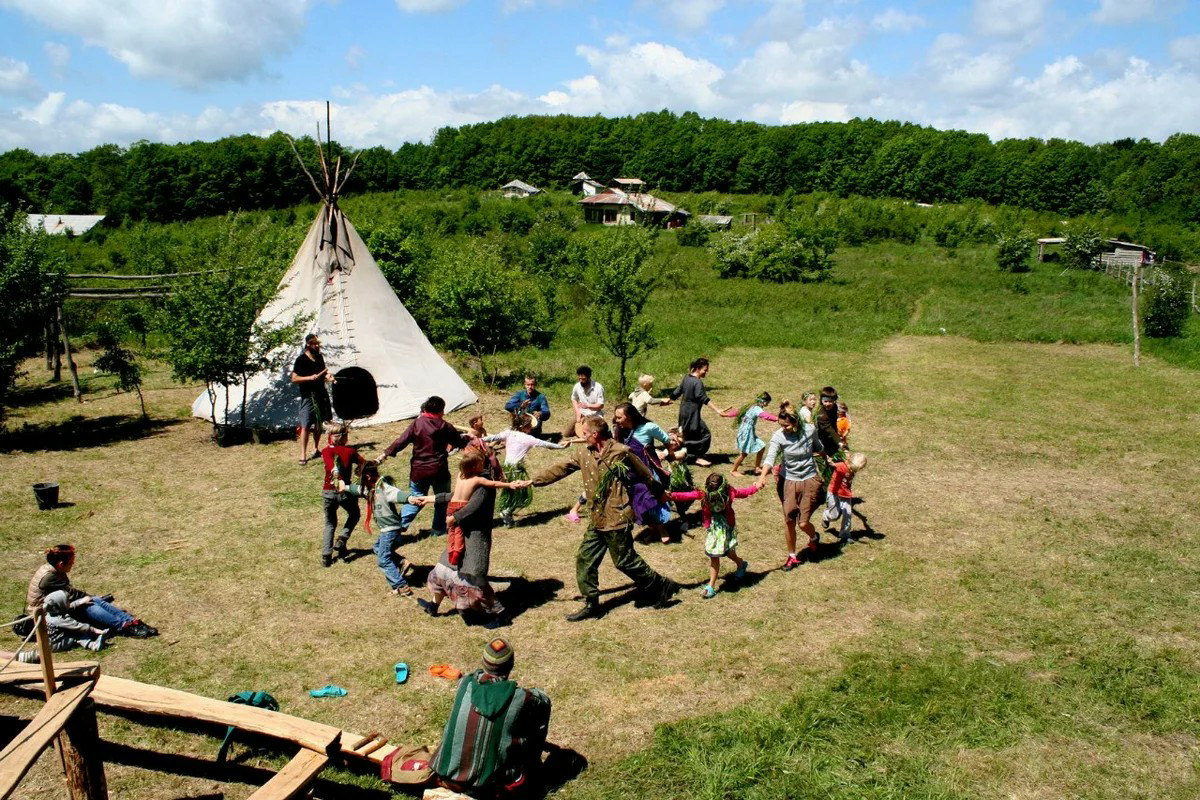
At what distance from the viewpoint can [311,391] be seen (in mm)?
12453

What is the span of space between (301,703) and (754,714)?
3.54 meters

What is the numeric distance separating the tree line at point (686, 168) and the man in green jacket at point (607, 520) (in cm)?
6647

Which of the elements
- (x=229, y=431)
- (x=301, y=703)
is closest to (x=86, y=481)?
(x=229, y=431)

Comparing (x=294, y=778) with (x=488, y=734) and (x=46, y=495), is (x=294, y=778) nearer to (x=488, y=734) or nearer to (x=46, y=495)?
(x=488, y=734)

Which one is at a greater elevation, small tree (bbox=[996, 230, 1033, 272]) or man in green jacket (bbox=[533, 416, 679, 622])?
small tree (bbox=[996, 230, 1033, 272])

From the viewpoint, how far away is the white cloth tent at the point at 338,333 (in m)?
14.1

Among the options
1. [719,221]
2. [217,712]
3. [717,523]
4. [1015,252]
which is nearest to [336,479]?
[217,712]

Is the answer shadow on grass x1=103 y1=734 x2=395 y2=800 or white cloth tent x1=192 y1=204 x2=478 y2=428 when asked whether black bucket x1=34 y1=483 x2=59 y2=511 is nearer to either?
white cloth tent x1=192 y1=204 x2=478 y2=428

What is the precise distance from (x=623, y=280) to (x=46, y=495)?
10302 millimetres

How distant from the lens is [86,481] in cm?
1162

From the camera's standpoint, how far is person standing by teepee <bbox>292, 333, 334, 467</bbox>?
12.4m

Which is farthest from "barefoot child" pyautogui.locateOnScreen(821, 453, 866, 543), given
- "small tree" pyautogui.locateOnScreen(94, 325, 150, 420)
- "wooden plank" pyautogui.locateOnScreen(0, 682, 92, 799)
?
"small tree" pyautogui.locateOnScreen(94, 325, 150, 420)

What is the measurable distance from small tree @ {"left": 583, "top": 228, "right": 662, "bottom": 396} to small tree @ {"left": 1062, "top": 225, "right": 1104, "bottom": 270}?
33.0m

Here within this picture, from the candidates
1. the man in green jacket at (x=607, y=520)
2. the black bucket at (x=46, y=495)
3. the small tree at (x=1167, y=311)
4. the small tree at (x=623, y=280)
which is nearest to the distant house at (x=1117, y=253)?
the small tree at (x=1167, y=311)
